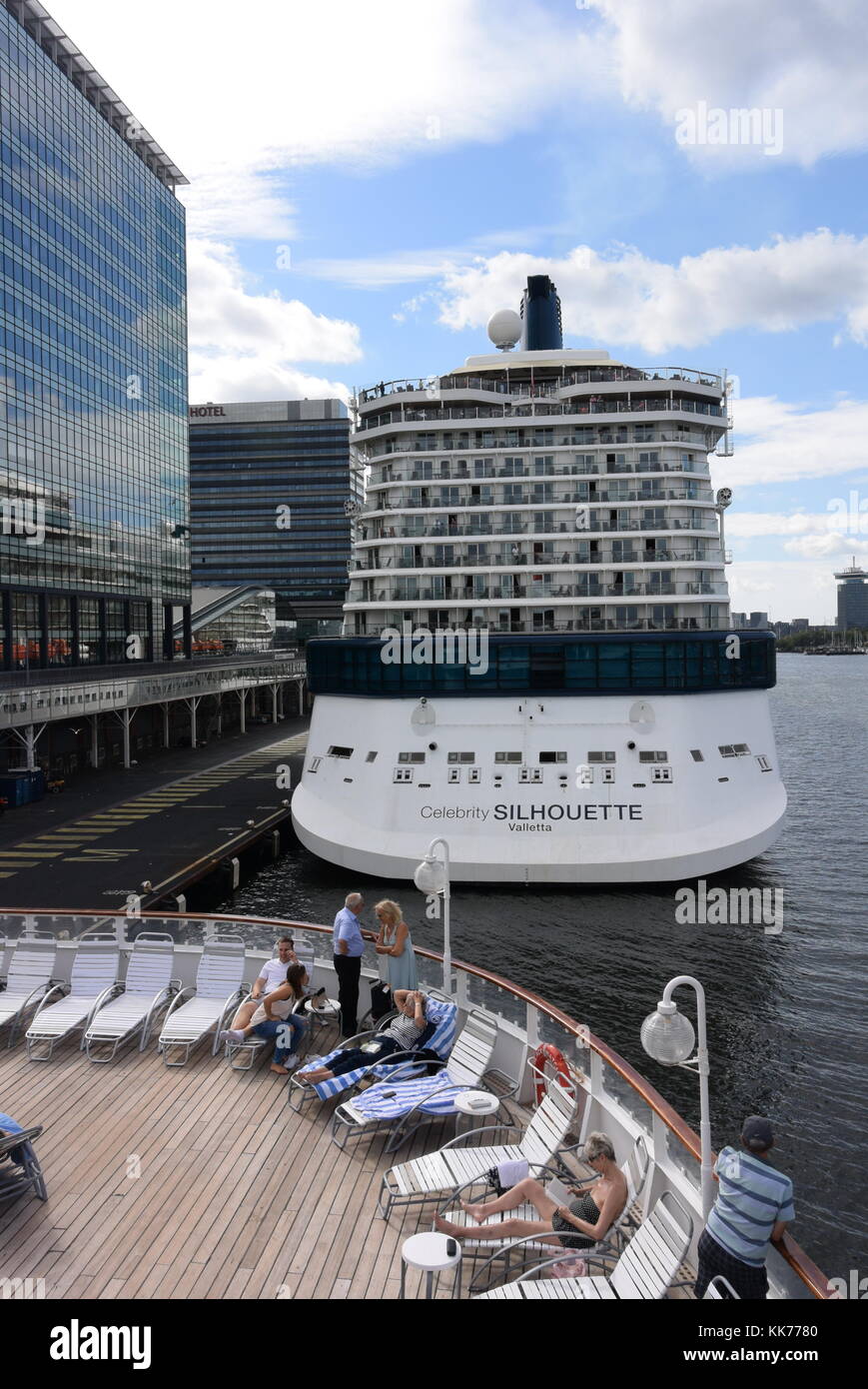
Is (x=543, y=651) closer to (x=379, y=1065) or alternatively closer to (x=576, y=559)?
(x=576, y=559)

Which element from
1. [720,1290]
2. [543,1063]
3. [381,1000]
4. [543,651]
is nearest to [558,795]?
[543,651]

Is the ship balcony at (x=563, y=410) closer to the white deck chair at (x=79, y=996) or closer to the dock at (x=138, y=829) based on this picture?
the dock at (x=138, y=829)

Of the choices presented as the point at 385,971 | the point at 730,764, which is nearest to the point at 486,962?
the point at 730,764

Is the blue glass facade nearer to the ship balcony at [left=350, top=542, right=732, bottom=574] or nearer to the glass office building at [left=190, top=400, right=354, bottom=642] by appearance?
the ship balcony at [left=350, top=542, right=732, bottom=574]

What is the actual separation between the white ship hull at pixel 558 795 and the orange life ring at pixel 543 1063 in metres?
15.7

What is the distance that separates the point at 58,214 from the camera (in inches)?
2286

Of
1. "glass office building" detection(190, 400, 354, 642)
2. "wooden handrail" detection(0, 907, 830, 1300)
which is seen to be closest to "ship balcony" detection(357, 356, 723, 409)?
"wooden handrail" detection(0, 907, 830, 1300)

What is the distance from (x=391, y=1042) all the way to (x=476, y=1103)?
4.60ft

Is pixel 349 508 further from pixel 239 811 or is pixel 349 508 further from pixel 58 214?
pixel 58 214

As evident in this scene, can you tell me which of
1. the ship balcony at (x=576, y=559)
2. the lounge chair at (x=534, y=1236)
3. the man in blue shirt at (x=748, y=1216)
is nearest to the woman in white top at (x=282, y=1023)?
the lounge chair at (x=534, y=1236)

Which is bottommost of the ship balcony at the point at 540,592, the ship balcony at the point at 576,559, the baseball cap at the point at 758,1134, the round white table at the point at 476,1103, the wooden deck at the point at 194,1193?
the wooden deck at the point at 194,1193

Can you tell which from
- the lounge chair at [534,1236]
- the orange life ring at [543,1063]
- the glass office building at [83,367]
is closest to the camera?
the lounge chair at [534,1236]

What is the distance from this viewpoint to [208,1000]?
1084cm

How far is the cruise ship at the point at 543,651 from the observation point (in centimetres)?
2439
